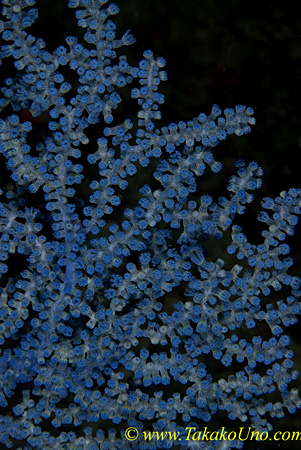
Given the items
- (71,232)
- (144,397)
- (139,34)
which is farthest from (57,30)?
(144,397)

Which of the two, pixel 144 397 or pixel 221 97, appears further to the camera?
pixel 221 97

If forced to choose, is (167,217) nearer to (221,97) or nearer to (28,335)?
(221,97)

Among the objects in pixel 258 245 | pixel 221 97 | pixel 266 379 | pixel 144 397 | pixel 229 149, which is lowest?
pixel 144 397

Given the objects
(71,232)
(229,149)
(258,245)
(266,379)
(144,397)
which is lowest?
(144,397)

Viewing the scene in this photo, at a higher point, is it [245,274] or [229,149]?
[229,149]

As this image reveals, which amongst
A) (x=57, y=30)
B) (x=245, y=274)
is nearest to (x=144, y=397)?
(x=245, y=274)

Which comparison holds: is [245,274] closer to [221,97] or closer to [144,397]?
[144,397]
